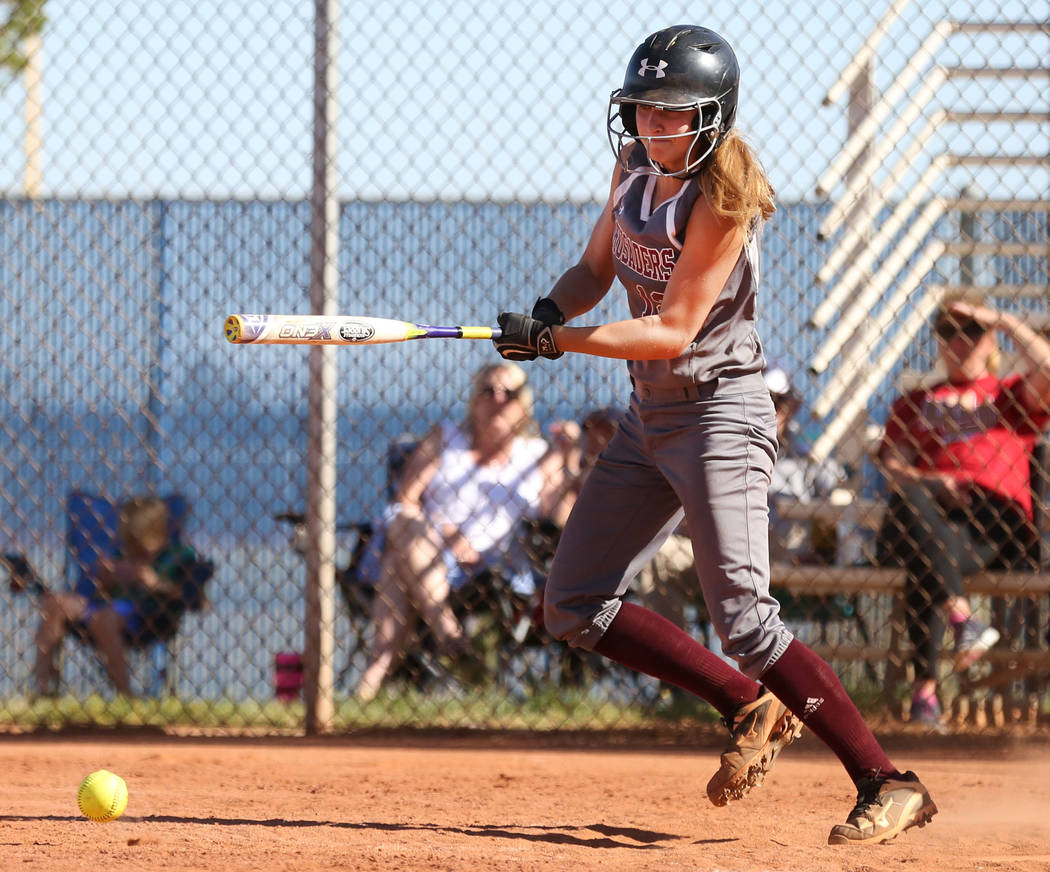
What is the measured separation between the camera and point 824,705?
2.99 metres

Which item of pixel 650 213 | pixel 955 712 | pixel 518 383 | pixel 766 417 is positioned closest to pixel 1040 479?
pixel 955 712

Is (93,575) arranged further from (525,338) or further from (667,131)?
(667,131)

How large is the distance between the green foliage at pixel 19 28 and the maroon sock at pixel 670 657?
350cm

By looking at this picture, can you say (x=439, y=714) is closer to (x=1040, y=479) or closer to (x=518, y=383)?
(x=518, y=383)

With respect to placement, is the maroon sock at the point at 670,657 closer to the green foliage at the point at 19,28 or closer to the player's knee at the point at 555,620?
the player's knee at the point at 555,620

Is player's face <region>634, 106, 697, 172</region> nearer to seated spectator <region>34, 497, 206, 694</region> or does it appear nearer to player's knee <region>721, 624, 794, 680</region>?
player's knee <region>721, 624, 794, 680</region>

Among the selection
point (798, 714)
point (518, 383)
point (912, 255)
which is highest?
point (912, 255)

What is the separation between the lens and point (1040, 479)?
16.5ft

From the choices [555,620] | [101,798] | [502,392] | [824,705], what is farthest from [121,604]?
[824,705]

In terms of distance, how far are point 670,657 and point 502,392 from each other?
2330mm

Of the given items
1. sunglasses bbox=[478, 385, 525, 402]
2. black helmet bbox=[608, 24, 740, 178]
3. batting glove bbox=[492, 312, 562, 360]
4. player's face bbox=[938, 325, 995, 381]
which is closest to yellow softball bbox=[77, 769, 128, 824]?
batting glove bbox=[492, 312, 562, 360]

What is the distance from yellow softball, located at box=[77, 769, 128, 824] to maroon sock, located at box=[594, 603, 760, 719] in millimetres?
1221

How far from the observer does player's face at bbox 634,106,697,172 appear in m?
2.89

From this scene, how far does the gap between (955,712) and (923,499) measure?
919 millimetres
